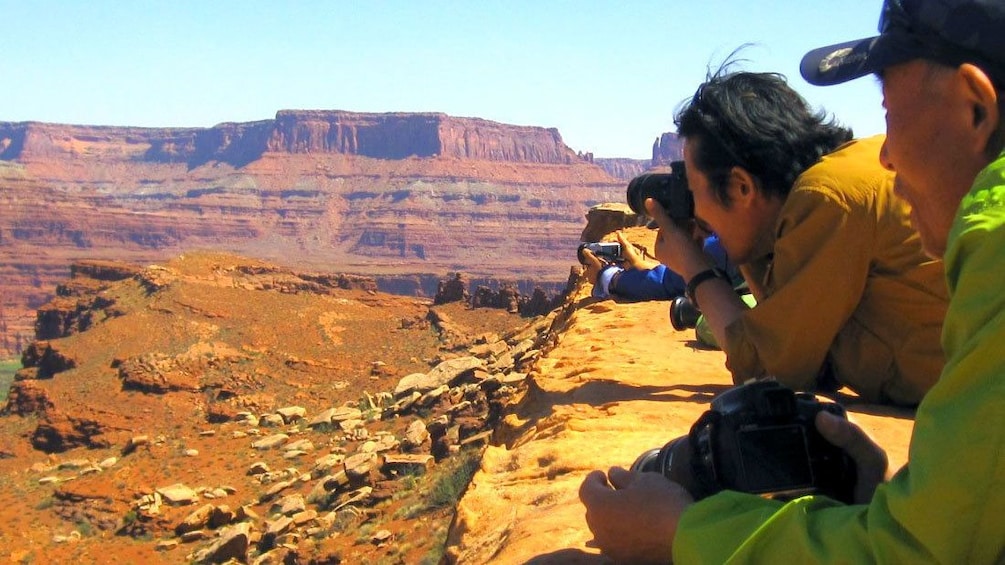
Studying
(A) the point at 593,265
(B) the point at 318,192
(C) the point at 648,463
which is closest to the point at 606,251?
(A) the point at 593,265

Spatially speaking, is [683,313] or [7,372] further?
[7,372]

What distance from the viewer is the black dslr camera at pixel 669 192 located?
366cm

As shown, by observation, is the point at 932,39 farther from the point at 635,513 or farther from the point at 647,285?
the point at 647,285

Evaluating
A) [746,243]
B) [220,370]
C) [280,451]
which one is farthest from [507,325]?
[746,243]

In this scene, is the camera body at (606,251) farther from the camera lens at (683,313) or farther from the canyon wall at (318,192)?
the canyon wall at (318,192)

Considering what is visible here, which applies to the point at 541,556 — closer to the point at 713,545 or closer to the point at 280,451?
the point at 713,545

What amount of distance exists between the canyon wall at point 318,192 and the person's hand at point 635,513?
86.0 metres

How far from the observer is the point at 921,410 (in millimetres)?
1201

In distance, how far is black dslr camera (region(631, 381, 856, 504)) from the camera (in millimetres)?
1744

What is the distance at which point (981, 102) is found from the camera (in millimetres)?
1309

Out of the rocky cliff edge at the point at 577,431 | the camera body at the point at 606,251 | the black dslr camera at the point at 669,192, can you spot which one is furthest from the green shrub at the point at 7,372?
the black dslr camera at the point at 669,192

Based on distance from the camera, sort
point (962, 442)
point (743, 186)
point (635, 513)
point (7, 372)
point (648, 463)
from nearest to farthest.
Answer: point (962, 442), point (635, 513), point (648, 463), point (743, 186), point (7, 372)

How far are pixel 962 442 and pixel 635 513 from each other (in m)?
0.84

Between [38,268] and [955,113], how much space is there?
297 feet
